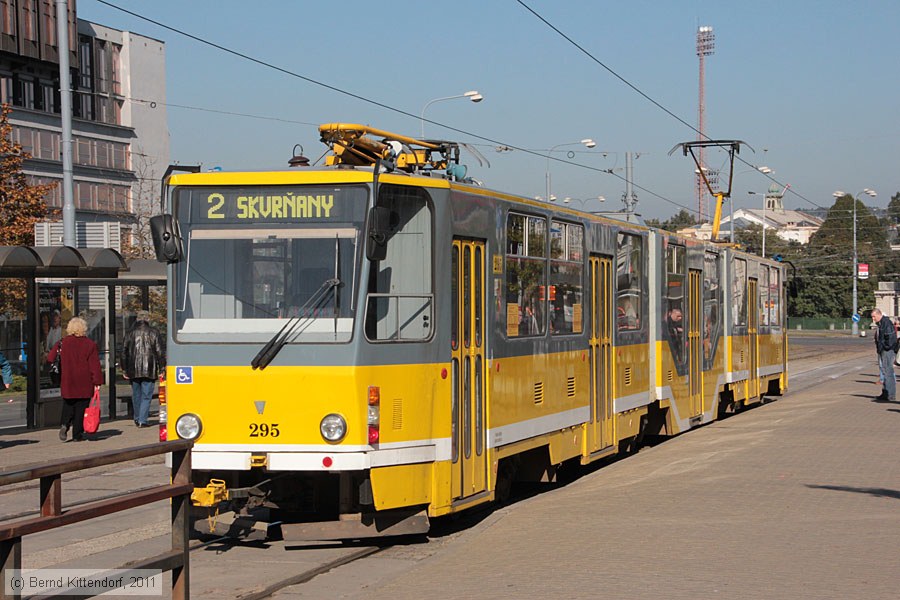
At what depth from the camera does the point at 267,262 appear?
30.5 ft

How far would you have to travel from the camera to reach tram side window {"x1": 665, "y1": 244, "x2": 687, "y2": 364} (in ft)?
55.8

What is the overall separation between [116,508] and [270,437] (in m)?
3.16

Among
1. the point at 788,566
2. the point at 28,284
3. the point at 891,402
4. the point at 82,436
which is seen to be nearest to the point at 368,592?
the point at 788,566

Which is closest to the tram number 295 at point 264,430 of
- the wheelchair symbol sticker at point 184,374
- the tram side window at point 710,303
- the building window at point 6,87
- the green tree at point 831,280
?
the wheelchair symbol sticker at point 184,374

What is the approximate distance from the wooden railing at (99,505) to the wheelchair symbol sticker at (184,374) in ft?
9.13

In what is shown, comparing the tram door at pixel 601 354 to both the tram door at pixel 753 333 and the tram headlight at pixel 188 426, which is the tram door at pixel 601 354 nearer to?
the tram headlight at pixel 188 426

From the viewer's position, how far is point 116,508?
5879 millimetres

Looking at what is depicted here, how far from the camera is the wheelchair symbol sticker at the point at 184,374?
9.27 m

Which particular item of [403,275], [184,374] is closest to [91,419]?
[184,374]

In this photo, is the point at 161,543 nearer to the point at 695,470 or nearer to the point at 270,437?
the point at 270,437

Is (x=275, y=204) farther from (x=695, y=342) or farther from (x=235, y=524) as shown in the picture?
(x=695, y=342)

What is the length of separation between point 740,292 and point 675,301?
535 cm

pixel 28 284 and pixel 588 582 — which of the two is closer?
pixel 588 582

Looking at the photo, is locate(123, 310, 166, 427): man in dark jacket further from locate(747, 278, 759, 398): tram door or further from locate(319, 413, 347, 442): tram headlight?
locate(747, 278, 759, 398): tram door
